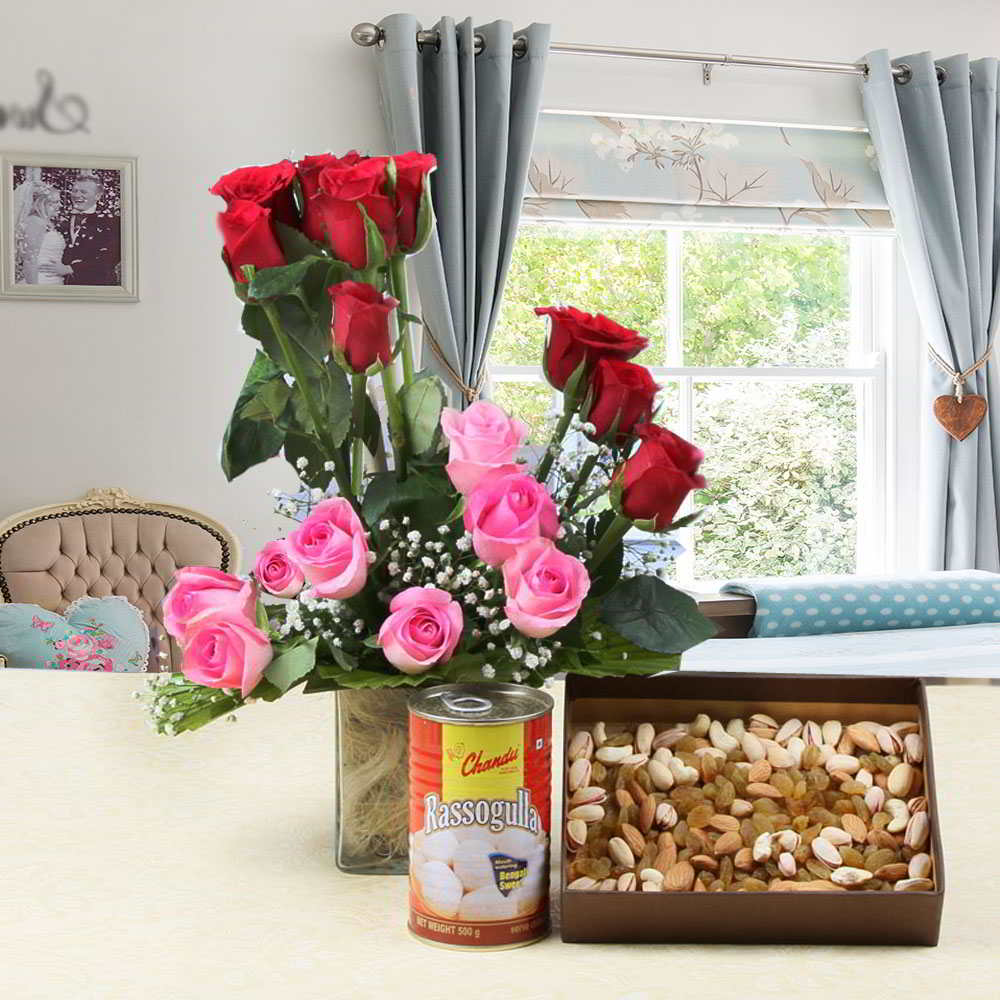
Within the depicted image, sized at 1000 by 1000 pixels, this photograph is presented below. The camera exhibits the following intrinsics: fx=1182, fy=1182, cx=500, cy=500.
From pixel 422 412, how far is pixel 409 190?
14 centimetres

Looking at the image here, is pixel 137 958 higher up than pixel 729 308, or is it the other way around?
Result: pixel 729 308

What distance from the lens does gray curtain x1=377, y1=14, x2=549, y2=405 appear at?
3.70m

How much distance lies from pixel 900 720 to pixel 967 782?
0.96 feet

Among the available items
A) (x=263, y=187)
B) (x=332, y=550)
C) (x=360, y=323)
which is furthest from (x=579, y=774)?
(x=263, y=187)

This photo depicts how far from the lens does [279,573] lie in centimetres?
79

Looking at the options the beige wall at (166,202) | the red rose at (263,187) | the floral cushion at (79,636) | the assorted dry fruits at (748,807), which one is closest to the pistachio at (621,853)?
the assorted dry fruits at (748,807)

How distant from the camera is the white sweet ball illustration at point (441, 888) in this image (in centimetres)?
71

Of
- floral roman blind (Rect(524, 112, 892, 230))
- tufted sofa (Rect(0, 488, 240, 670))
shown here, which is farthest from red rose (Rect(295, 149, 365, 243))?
floral roman blind (Rect(524, 112, 892, 230))

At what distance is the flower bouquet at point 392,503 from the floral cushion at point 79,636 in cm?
179

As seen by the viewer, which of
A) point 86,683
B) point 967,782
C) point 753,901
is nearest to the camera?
point 753,901

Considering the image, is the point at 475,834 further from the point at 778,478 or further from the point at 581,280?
the point at 778,478

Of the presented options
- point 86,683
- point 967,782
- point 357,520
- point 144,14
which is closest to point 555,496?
point 357,520

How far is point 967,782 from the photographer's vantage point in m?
1.04

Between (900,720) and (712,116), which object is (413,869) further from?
(712,116)
